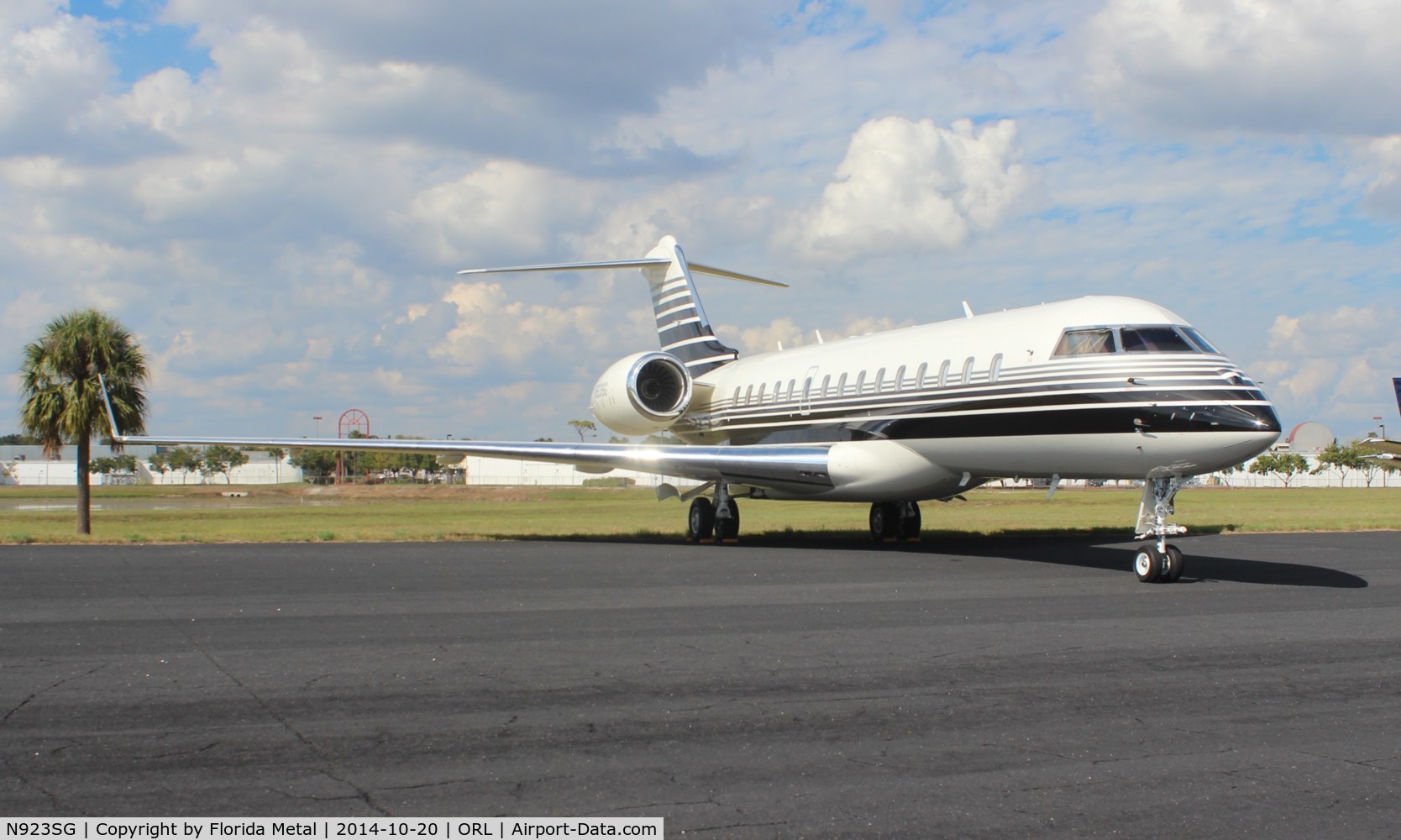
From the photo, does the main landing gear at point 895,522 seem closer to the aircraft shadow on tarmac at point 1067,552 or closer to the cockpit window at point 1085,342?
the aircraft shadow on tarmac at point 1067,552

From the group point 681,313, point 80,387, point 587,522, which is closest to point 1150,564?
point 681,313

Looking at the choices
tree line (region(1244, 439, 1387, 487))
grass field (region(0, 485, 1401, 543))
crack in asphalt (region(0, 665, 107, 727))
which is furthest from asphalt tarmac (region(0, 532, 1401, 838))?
tree line (region(1244, 439, 1387, 487))

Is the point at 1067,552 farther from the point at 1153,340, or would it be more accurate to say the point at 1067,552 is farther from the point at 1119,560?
the point at 1153,340

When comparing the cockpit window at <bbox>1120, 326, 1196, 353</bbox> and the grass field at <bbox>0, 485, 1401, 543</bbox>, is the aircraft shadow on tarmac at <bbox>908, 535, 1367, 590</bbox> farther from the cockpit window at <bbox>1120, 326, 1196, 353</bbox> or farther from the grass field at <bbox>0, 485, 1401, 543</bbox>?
the grass field at <bbox>0, 485, 1401, 543</bbox>

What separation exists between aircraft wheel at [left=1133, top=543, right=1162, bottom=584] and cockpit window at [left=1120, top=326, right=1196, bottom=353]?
241 centimetres

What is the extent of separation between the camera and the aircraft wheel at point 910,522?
21.3 meters

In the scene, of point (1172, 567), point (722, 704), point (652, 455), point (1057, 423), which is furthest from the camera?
point (652, 455)

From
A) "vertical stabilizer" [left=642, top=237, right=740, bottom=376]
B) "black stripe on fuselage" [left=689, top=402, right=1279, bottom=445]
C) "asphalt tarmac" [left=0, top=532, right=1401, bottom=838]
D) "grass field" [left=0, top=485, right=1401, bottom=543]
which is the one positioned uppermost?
"vertical stabilizer" [left=642, top=237, right=740, bottom=376]

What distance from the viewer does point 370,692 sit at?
686 cm

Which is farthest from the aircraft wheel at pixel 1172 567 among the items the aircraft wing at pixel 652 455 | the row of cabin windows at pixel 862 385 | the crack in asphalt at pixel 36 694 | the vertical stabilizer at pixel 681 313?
the vertical stabilizer at pixel 681 313

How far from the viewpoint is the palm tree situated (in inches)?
1011

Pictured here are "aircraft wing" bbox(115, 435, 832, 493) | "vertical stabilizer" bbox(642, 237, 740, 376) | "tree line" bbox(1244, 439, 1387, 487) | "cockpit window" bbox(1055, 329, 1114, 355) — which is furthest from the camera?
"tree line" bbox(1244, 439, 1387, 487)

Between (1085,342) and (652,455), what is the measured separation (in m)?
8.78

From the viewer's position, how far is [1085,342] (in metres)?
14.4
